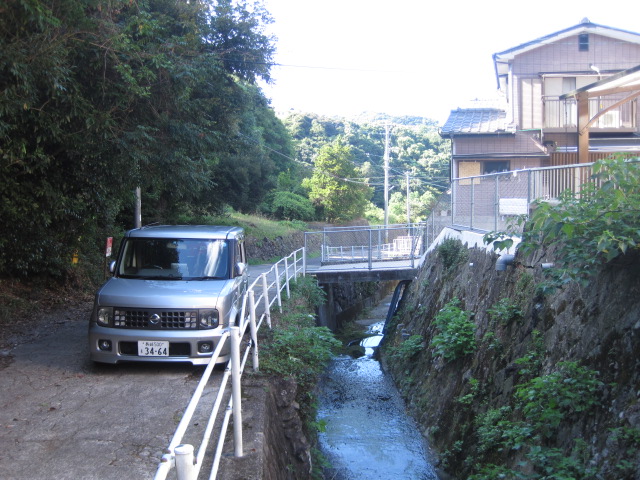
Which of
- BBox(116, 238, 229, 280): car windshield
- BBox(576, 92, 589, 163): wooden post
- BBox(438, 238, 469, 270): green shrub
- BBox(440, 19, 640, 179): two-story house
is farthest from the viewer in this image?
BBox(440, 19, 640, 179): two-story house

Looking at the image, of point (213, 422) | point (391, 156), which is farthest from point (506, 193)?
point (391, 156)

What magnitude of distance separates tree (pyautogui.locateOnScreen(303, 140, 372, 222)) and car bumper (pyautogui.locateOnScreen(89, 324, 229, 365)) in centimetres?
3436

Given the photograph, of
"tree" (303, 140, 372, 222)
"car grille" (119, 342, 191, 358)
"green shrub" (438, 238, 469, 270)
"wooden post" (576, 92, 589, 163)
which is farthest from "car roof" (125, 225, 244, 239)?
"tree" (303, 140, 372, 222)

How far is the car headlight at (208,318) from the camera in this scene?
21.9 feet

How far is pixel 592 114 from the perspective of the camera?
59.6 feet

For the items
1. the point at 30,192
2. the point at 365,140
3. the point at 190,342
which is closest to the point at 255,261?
the point at 30,192

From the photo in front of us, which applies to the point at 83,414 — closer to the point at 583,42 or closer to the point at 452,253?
the point at 452,253

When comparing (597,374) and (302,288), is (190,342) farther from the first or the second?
(302,288)

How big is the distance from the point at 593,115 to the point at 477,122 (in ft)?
13.3

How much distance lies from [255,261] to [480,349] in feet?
67.6

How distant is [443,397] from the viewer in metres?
9.24

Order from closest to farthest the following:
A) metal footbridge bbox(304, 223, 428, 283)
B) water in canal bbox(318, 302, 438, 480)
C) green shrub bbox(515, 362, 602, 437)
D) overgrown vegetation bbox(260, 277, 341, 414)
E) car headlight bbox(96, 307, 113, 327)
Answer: green shrub bbox(515, 362, 602, 437) < car headlight bbox(96, 307, 113, 327) < overgrown vegetation bbox(260, 277, 341, 414) < water in canal bbox(318, 302, 438, 480) < metal footbridge bbox(304, 223, 428, 283)

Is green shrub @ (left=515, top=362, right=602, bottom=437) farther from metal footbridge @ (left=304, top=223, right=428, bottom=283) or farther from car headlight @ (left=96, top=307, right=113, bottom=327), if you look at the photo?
metal footbridge @ (left=304, top=223, right=428, bottom=283)

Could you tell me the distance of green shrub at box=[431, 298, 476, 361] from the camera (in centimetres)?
927
